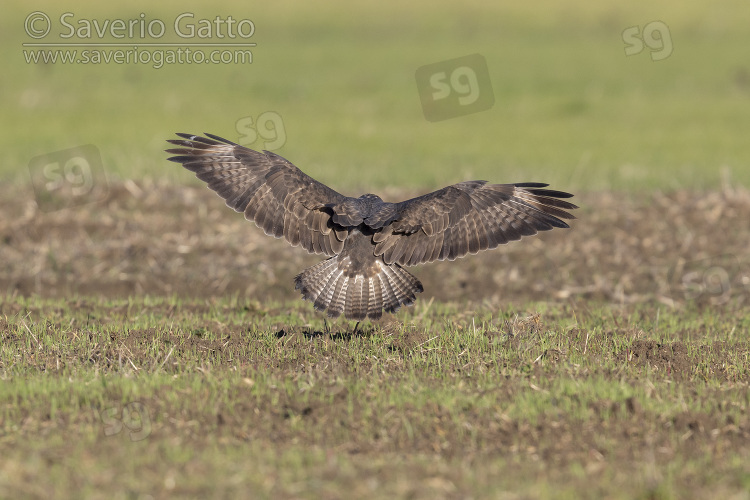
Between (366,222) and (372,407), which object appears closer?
(372,407)

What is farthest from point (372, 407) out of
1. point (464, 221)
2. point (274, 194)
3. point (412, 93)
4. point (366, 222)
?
point (412, 93)

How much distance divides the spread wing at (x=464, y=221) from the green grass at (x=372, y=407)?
66cm

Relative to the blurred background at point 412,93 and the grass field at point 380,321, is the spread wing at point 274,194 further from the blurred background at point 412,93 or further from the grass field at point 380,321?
the blurred background at point 412,93

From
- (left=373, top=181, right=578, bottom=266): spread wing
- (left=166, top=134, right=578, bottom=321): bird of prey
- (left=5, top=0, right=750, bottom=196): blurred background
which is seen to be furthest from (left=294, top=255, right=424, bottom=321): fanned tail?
(left=5, top=0, right=750, bottom=196): blurred background

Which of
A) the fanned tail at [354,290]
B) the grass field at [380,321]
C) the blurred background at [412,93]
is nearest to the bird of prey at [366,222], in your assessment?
the fanned tail at [354,290]

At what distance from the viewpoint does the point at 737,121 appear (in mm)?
25953

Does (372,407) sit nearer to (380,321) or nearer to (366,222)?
(366,222)

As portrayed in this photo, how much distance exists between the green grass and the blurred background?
22.8 ft

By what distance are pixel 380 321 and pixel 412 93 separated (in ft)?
67.2

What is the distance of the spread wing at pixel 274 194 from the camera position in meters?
9.35

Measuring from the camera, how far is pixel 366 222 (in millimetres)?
9109

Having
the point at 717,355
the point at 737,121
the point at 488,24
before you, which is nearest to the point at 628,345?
the point at 717,355

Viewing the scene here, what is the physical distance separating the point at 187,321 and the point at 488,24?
35.0 m

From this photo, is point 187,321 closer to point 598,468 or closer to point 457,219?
point 457,219
